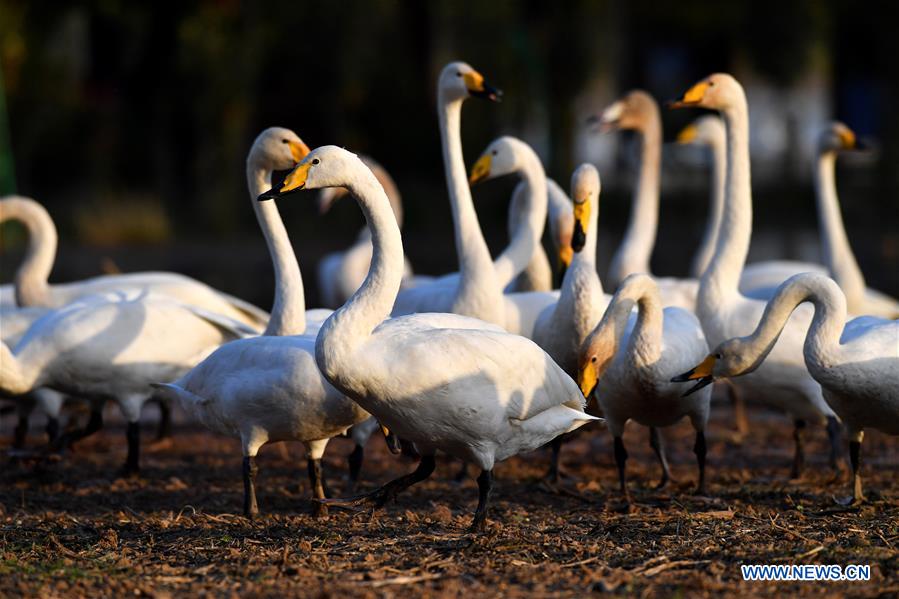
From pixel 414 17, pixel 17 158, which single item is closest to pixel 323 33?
pixel 414 17

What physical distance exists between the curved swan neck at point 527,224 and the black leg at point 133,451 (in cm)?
232

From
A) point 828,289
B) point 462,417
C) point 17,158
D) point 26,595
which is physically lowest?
point 26,595

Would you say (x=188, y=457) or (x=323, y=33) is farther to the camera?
(x=323, y=33)

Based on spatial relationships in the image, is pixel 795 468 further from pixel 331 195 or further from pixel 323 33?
pixel 323 33

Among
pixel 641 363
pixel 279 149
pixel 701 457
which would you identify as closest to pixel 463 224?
pixel 279 149

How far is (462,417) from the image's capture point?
6012 millimetres

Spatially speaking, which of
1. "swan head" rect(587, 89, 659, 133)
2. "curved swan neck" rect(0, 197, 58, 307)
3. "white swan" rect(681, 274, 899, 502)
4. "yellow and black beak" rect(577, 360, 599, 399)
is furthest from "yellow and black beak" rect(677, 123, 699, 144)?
"yellow and black beak" rect(577, 360, 599, 399)

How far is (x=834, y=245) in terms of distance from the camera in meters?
10.7

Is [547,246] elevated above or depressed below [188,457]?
above

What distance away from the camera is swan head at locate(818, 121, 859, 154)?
439 inches

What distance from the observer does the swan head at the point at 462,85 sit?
8.50m

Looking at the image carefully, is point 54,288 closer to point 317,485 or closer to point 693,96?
point 317,485

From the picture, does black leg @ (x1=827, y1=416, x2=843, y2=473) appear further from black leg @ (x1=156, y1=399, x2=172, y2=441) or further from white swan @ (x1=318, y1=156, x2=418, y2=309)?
black leg @ (x1=156, y1=399, x2=172, y2=441)

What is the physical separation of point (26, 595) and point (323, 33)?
2120 cm
